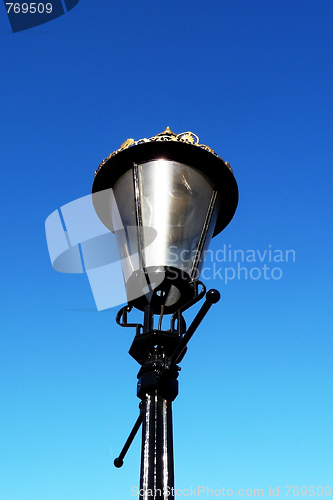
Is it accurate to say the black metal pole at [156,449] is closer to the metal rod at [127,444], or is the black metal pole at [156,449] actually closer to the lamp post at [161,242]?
the lamp post at [161,242]

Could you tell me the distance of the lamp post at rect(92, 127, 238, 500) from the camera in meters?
2.58

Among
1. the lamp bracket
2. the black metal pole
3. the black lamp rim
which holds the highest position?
the black lamp rim

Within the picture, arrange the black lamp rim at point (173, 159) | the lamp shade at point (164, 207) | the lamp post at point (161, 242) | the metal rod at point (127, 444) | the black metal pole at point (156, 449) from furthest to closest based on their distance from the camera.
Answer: the black lamp rim at point (173, 159), the lamp shade at point (164, 207), the metal rod at point (127, 444), the lamp post at point (161, 242), the black metal pole at point (156, 449)

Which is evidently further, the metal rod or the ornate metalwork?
the ornate metalwork

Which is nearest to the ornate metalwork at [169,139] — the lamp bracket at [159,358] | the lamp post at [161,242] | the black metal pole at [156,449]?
the lamp post at [161,242]

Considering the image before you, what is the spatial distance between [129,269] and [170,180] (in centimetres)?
68

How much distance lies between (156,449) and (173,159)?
1.92 m

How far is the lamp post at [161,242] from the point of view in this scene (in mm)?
2578

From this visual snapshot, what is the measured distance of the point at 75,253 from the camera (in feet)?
11.9

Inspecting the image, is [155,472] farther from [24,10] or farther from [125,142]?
[24,10]

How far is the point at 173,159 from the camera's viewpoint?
3.40 m

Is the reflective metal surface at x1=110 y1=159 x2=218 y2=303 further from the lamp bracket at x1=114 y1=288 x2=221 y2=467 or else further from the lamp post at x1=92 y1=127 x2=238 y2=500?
the lamp bracket at x1=114 y1=288 x2=221 y2=467

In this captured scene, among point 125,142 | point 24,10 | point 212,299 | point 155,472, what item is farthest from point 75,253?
point 24,10

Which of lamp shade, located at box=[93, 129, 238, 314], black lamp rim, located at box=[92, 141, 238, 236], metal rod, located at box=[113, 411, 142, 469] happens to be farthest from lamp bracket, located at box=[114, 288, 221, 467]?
black lamp rim, located at box=[92, 141, 238, 236]
